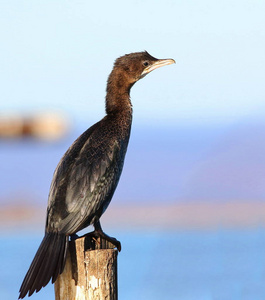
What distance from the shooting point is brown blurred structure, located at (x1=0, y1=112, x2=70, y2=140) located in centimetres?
131

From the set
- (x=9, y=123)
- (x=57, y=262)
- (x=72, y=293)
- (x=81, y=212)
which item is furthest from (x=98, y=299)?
(x=9, y=123)

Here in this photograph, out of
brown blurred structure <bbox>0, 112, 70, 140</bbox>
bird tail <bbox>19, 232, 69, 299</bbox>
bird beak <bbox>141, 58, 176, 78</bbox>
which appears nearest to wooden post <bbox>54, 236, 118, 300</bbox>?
bird tail <bbox>19, 232, 69, 299</bbox>

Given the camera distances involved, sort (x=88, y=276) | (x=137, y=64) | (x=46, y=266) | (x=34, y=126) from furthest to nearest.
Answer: (x=137, y=64)
(x=46, y=266)
(x=88, y=276)
(x=34, y=126)

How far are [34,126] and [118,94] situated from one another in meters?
2.91

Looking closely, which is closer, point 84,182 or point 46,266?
point 46,266

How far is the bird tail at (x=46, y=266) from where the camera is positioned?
297cm

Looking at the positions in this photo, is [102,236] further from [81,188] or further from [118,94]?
[118,94]

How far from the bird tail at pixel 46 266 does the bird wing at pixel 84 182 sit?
132 millimetres

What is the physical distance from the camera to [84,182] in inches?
134

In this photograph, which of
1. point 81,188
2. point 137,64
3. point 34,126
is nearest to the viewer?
point 34,126

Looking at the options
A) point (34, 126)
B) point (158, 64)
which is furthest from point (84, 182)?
point (34, 126)

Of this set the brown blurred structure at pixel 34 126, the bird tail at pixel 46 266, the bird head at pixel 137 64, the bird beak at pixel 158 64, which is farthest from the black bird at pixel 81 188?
the brown blurred structure at pixel 34 126

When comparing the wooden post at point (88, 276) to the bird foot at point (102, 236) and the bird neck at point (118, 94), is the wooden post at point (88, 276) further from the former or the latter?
the bird neck at point (118, 94)

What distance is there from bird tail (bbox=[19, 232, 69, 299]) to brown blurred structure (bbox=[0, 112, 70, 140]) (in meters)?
1.73
